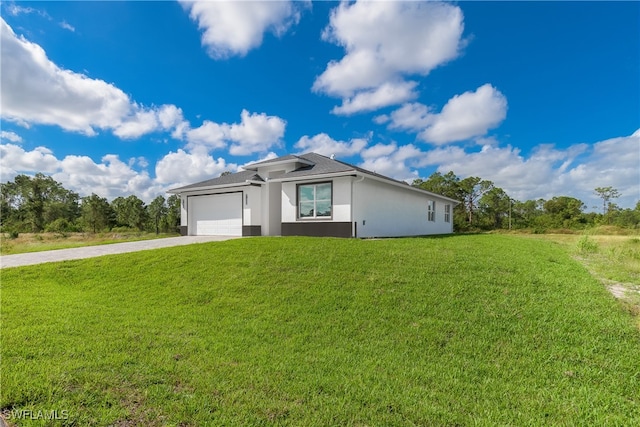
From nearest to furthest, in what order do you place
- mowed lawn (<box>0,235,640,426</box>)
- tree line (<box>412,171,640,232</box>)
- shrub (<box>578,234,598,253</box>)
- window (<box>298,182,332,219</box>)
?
mowed lawn (<box>0,235,640,426</box>) < shrub (<box>578,234,598,253</box>) < window (<box>298,182,332,219</box>) < tree line (<box>412,171,640,232</box>)

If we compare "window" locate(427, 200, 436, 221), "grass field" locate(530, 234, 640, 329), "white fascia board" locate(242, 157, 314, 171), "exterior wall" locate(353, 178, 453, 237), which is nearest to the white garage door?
"white fascia board" locate(242, 157, 314, 171)

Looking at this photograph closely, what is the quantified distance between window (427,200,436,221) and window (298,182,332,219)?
9509 millimetres

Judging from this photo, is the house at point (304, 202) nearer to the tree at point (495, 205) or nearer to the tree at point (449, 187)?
the tree at point (449, 187)

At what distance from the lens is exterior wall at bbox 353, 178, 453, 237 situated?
13.0 m

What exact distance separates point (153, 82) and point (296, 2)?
640 cm

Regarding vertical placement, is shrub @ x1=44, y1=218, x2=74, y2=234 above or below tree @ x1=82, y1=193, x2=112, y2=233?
below

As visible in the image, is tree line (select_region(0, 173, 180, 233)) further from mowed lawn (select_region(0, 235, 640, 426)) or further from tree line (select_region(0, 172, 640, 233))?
mowed lawn (select_region(0, 235, 640, 426))

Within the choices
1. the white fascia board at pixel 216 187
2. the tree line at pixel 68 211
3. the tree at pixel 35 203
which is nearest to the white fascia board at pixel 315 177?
the white fascia board at pixel 216 187

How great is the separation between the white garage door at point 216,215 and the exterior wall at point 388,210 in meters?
6.28

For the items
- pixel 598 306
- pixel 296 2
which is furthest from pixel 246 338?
pixel 296 2

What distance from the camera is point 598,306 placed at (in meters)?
4.93

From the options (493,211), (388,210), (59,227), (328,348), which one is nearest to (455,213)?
(493,211)

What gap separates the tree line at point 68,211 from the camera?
31938 mm

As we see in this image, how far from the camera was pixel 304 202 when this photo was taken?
13875mm
